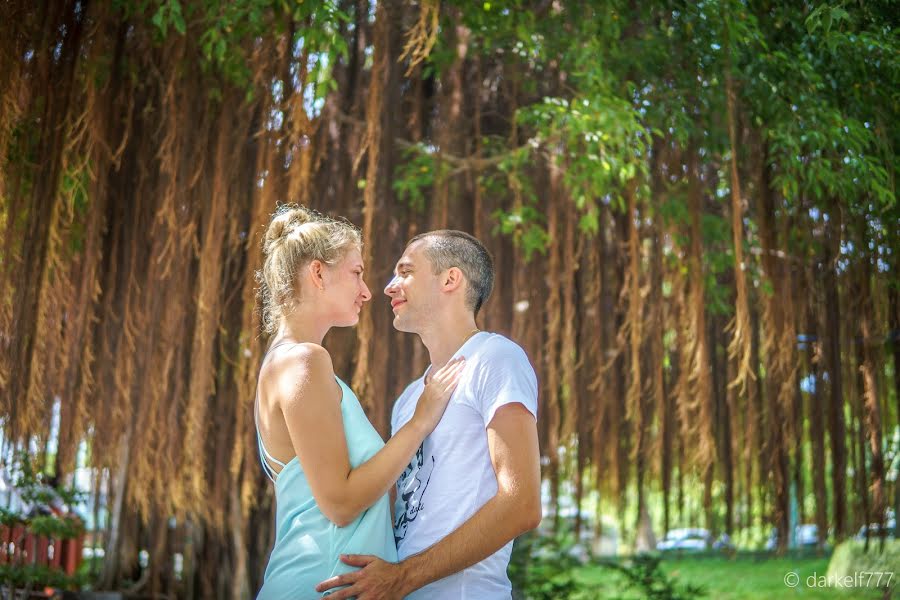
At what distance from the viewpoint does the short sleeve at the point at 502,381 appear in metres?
1.32

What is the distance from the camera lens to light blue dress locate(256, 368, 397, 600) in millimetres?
1309

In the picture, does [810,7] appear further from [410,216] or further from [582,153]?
[410,216]

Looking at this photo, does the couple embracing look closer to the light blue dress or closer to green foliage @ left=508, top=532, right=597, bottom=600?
the light blue dress

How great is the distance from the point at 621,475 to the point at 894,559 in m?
2.02

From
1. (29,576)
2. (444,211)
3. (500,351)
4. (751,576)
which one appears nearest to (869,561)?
(444,211)

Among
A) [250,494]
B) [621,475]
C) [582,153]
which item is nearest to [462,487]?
[582,153]

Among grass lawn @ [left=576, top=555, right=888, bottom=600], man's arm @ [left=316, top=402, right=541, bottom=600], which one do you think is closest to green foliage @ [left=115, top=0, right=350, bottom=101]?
man's arm @ [left=316, top=402, right=541, bottom=600]

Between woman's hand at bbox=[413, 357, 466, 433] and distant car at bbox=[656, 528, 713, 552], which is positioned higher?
woman's hand at bbox=[413, 357, 466, 433]

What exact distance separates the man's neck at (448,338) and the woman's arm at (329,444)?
0.22 m

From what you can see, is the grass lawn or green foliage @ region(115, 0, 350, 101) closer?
green foliage @ region(115, 0, 350, 101)

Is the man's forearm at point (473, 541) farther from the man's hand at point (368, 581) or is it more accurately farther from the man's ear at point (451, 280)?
the man's ear at point (451, 280)

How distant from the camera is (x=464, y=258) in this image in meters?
1.59

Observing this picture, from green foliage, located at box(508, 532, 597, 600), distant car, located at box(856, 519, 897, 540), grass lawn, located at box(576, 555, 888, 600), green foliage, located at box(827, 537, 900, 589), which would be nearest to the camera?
green foliage, located at box(508, 532, 597, 600)

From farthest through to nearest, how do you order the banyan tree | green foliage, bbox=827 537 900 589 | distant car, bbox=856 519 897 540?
green foliage, bbox=827 537 900 589 < distant car, bbox=856 519 897 540 < the banyan tree
